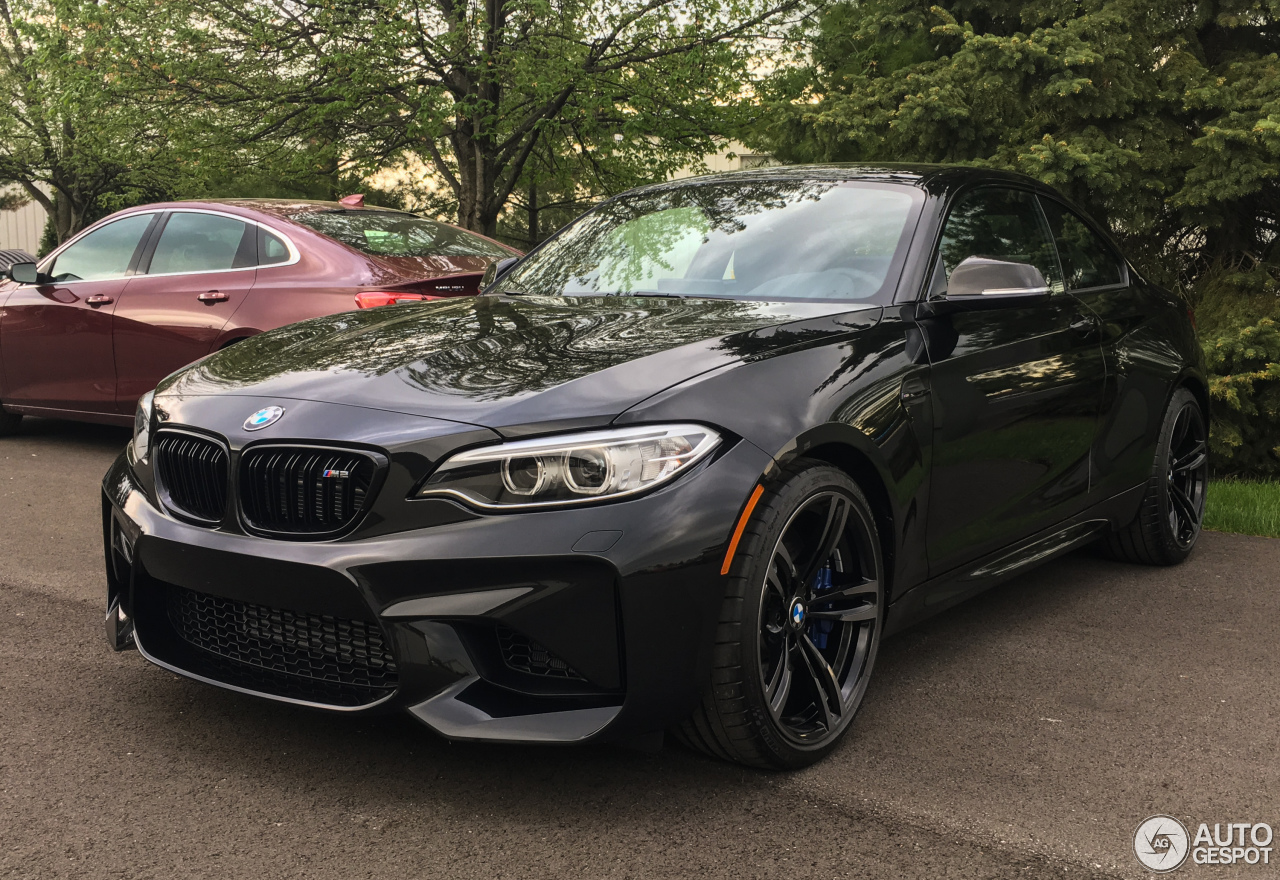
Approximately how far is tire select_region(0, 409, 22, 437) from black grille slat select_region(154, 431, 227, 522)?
5831mm

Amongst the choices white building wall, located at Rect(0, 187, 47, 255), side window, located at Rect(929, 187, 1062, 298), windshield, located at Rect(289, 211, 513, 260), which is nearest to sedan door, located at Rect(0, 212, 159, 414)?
windshield, located at Rect(289, 211, 513, 260)

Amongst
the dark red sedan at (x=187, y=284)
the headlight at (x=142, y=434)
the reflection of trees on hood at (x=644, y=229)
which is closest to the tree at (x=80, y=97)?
the dark red sedan at (x=187, y=284)

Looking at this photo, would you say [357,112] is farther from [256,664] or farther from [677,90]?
[256,664]

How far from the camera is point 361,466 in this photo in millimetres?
2646

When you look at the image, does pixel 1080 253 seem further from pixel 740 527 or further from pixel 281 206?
pixel 281 206

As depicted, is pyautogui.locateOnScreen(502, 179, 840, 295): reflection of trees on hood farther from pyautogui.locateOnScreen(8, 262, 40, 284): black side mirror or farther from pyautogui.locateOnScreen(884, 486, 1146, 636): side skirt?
pyautogui.locateOnScreen(8, 262, 40, 284): black side mirror

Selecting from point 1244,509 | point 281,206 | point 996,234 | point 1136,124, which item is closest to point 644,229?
point 996,234

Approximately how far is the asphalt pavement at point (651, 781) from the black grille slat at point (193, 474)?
603 mm

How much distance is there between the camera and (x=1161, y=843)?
8.60 feet

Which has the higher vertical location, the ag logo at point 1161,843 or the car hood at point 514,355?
the car hood at point 514,355

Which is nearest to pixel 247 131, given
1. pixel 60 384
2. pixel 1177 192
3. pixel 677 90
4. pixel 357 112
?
pixel 357 112

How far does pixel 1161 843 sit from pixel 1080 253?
2.60m

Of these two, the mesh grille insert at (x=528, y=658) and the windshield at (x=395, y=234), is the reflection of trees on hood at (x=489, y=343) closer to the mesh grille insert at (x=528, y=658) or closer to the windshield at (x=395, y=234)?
the mesh grille insert at (x=528, y=658)

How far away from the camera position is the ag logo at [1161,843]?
8.32 feet
